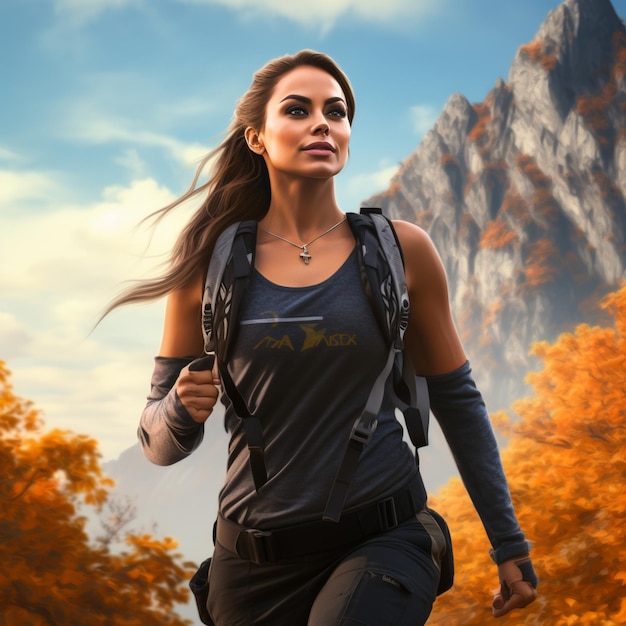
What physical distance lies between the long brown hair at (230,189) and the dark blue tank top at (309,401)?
421mm

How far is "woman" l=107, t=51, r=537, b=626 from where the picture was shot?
8.02 ft

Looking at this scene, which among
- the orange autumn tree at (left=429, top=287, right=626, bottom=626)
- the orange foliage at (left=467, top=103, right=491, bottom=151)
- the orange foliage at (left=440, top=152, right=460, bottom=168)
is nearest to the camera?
the orange autumn tree at (left=429, top=287, right=626, bottom=626)

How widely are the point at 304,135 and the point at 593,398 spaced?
12.7 m

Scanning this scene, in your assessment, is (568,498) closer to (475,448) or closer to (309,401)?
(475,448)

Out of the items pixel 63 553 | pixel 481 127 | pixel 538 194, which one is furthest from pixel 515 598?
pixel 481 127

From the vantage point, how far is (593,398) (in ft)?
48.0

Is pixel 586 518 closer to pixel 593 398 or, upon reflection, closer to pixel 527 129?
pixel 593 398

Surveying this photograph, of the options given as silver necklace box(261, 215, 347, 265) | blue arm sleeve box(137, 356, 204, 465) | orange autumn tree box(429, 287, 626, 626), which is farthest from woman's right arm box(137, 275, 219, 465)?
orange autumn tree box(429, 287, 626, 626)

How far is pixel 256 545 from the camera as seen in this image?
249cm

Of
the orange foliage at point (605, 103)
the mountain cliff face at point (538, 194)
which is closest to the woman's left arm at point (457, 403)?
the mountain cliff face at point (538, 194)

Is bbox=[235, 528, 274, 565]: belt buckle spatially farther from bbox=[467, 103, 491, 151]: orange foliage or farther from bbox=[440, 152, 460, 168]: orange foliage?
bbox=[440, 152, 460, 168]: orange foliage

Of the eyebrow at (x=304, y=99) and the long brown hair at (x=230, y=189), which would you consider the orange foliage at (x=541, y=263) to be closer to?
the long brown hair at (x=230, y=189)

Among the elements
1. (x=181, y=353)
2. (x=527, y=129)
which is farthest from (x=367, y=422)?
(x=527, y=129)

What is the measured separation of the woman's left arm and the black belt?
0.40 metres
